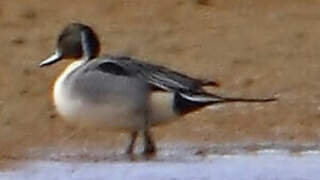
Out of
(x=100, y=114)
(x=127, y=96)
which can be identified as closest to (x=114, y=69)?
(x=127, y=96)

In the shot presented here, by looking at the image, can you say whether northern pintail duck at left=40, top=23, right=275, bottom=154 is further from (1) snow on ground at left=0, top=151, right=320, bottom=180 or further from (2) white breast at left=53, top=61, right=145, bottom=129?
(1) snow on ground at left=0, top=151, right=320, bottom=180

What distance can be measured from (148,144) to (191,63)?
351 centimetres

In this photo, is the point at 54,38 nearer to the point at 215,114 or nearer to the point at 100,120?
the point at 215,114

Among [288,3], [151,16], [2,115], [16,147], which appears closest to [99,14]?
[151,16]

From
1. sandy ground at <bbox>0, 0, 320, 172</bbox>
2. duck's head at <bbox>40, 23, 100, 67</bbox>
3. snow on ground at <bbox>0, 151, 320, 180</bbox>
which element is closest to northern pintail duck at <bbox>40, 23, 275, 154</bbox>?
sandy ground at <bbox>0, 0, 320, 172</bbox>

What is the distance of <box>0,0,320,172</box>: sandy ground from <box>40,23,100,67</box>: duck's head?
0.47m

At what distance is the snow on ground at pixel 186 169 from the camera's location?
7.56 metres

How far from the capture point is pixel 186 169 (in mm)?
7879

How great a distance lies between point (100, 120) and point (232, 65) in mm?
3276

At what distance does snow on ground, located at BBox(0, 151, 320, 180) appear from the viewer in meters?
7.56

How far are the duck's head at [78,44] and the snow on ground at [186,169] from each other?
1.55m

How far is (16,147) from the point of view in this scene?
1001 centimetres

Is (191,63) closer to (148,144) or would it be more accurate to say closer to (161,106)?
(161,106)

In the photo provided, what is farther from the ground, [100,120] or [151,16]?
[100,120]
